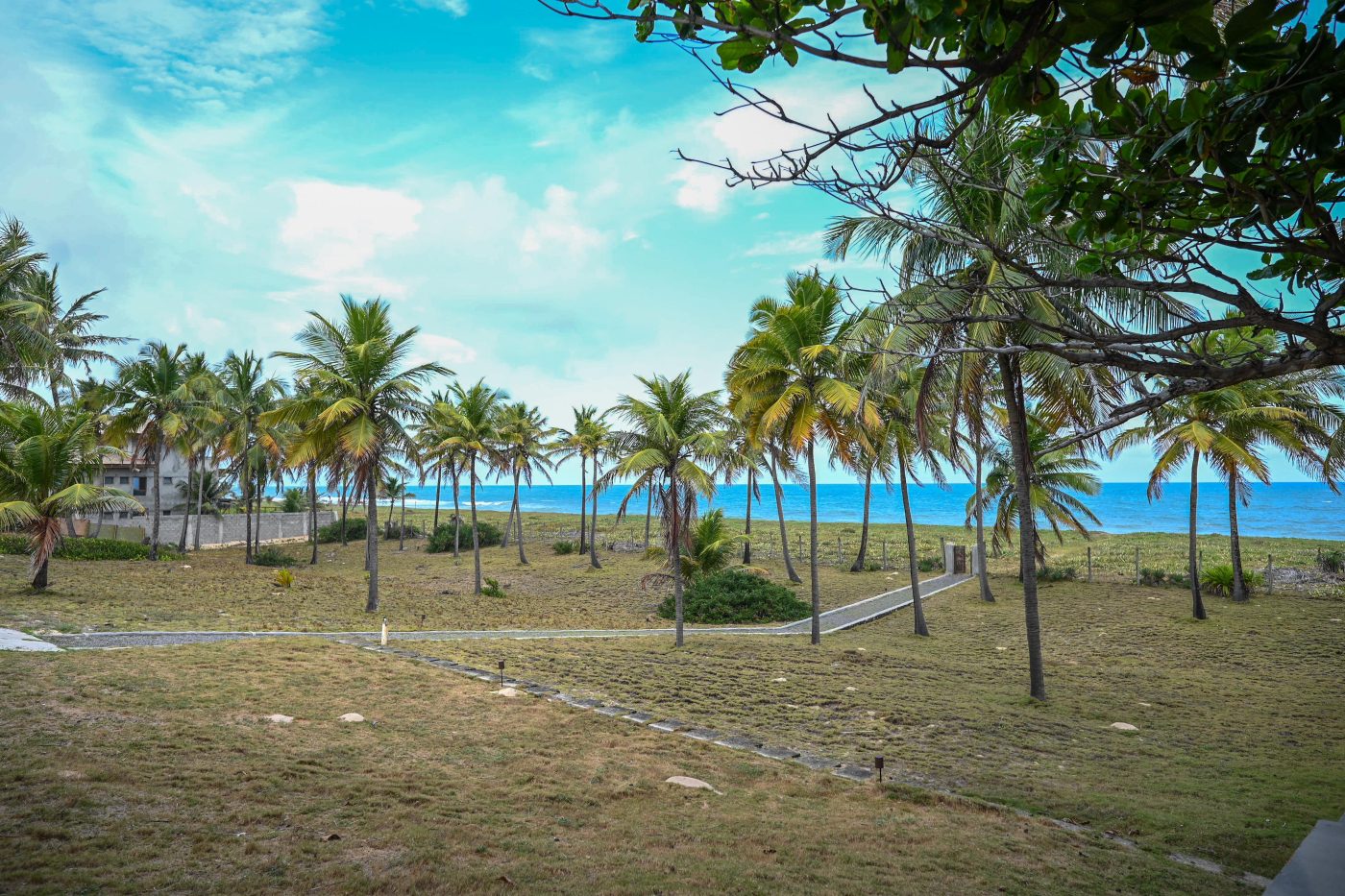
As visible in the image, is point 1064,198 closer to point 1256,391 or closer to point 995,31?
point 995,31

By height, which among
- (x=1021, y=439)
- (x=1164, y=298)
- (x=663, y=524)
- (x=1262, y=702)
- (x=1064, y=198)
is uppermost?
(x=1164, y=298)

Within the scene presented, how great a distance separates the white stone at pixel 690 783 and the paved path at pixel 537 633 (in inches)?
320

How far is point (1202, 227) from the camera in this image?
376 cm

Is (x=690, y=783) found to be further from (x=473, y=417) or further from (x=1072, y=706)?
(x=473, y=417)

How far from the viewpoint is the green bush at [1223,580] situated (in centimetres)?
2039

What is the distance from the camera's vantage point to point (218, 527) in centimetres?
3756

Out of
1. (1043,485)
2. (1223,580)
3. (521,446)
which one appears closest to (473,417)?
(521,446)

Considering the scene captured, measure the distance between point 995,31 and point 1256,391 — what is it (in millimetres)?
20092

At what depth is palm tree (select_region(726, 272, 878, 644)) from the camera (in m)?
13.3

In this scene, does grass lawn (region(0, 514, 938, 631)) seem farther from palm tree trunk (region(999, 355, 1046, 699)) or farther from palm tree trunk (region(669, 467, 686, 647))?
palm tree trunk (region(999, 355, 1046, 699))

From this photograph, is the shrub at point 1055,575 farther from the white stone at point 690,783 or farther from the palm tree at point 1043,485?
the white stone at point 690,783

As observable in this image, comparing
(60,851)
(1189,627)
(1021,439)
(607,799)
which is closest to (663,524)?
(1021,439)

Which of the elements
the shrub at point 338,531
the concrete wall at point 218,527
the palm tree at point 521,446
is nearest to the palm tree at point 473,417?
the palm tree at point 521,446

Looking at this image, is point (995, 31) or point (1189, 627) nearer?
point (995, 31)
